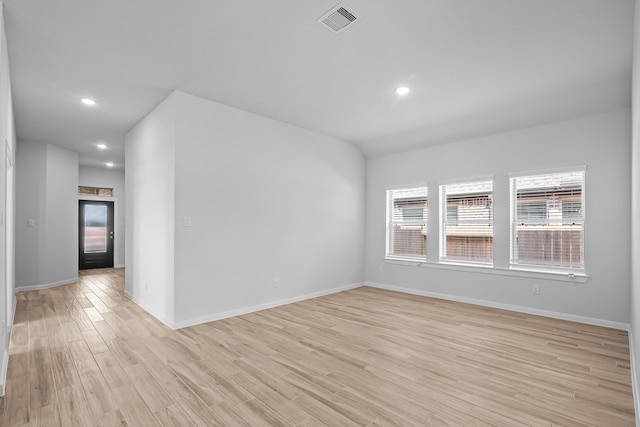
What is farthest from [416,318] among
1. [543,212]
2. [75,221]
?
[75,221]

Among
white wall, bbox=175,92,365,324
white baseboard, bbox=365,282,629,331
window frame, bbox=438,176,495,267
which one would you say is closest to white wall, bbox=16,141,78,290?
white wall, bbox=175,92,365,324

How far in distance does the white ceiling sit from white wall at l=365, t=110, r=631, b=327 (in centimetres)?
29

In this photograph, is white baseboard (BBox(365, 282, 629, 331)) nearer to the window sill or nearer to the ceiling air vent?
the window sill

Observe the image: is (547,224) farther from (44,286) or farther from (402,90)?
(44,286)

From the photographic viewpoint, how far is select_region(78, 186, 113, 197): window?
8.70m

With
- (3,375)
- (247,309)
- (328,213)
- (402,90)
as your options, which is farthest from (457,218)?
(3,375)

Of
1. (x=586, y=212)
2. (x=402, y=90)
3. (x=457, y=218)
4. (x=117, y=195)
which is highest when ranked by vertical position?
(x=402, y=90)

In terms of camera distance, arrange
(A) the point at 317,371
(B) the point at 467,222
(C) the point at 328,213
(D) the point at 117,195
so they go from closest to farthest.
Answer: (A) the point at 317,371 → (B) the point at 467,222 → (C) the point at 328,213 → (D) the point at 117,195

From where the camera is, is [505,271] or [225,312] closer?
[225,312]

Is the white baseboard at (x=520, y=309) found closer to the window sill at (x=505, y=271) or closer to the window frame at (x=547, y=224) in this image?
the window sill at (x=505, y=271)

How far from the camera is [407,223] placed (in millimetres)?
6176

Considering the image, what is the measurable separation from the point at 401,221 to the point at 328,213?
1.55 metres

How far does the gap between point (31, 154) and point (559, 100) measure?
30.1 feet

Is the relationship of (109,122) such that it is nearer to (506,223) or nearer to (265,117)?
(265,117)
